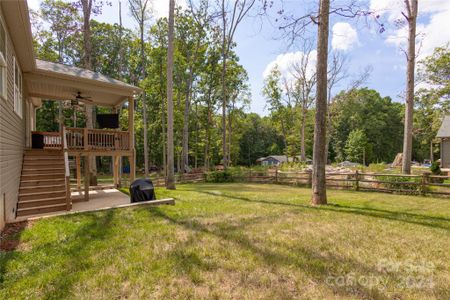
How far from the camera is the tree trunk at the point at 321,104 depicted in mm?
7316

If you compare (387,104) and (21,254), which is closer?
(21,254)

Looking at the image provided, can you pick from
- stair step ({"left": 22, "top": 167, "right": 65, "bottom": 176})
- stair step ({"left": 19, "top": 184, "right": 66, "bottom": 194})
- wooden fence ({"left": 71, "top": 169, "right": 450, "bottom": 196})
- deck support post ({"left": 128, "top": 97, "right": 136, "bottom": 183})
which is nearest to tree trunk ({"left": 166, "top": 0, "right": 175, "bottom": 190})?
deck support post ({"left": 128, "top": 97, "right": 136, "bottom": 183})

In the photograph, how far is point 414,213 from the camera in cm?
671

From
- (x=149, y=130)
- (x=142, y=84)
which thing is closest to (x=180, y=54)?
(x=142, y=84)

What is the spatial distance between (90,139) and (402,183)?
40.2ft

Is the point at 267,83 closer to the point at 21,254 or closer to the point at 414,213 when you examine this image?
the point at 414,213

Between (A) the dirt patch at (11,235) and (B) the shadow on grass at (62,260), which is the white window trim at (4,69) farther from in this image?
(B) the shadow on grass at (62,260)

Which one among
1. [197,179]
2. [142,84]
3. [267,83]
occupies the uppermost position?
[267,83]

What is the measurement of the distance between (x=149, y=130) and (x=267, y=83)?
52.7 feet

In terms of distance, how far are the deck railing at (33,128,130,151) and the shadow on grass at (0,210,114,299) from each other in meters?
4.40

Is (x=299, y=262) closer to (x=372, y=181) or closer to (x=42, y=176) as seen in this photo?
(x=42, y=176)

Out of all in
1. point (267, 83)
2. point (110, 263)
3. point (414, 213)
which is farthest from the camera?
point (267, 83)

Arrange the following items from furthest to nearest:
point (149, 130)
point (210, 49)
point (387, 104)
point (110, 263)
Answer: point (387, 104)
point (149, 130)
point (210, 49)
point (110, 263)

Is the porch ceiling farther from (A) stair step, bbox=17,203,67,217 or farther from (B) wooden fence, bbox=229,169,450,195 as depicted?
(B) wooden fence, bbox=229,169,450,195
